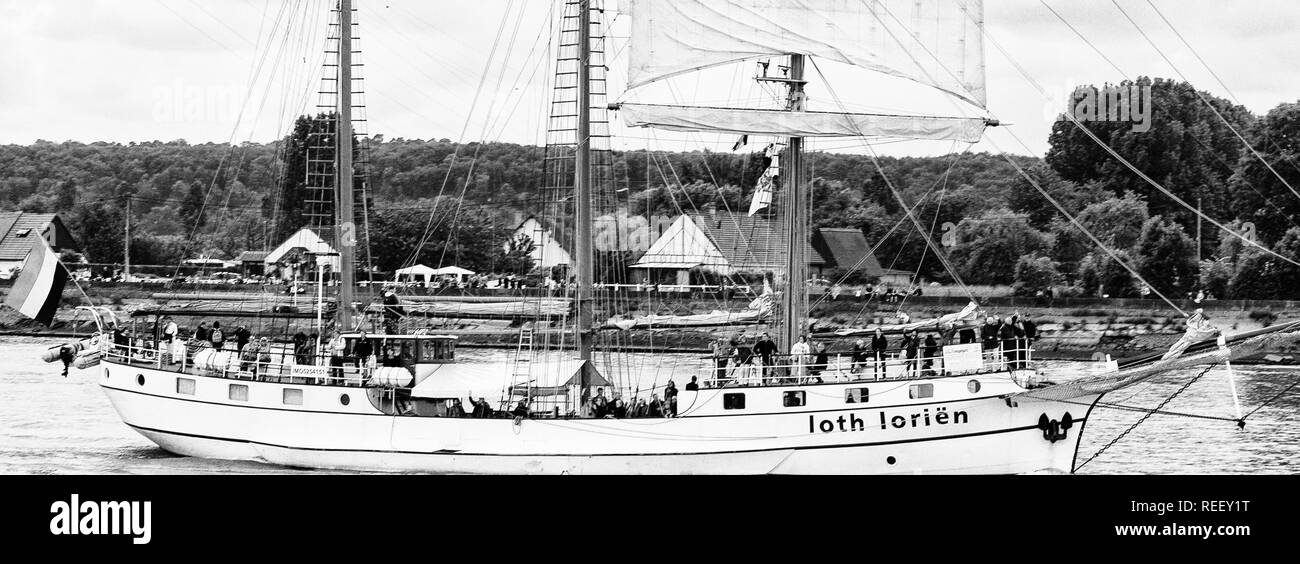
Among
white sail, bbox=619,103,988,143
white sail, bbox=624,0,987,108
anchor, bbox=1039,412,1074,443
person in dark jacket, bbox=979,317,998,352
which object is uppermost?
white sail, bbox=624,0,987,108

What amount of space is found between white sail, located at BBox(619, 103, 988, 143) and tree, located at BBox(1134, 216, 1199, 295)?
4294 centimetres

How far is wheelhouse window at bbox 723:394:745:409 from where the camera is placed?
37.5m

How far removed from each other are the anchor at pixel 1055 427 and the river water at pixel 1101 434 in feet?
9.49

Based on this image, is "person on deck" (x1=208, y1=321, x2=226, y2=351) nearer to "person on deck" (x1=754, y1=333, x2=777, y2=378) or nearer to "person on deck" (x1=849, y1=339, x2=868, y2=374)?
"person on deck" (x1=754, y1=333, x2=777, y2=378)

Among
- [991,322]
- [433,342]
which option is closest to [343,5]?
[433,342]

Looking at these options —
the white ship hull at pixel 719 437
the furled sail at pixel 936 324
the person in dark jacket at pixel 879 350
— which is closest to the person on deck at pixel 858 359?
the person in dark jacket at pixel 879 350

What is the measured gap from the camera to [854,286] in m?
87.7

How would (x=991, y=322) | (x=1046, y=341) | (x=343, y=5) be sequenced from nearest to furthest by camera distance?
(x=991, y=322) < (x=343, y=5) < (x=1046, y=341)

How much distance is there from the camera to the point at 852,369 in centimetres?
3753

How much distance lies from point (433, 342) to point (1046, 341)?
1735 inches

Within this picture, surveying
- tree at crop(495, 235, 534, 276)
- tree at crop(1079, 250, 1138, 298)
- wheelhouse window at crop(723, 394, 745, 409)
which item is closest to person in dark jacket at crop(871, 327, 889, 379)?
wheelhouse window at crop(723, 394, 745, 409)

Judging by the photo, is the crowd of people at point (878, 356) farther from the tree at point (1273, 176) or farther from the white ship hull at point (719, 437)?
the tree at point (1273, 176)
